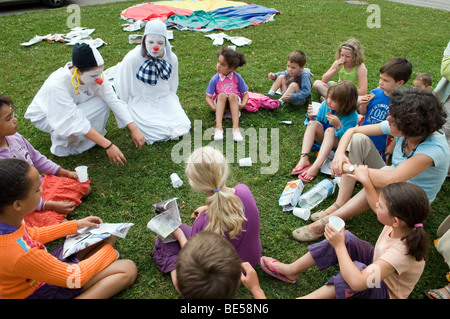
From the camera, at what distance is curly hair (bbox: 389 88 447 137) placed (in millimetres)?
2479

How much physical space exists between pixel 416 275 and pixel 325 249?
0.58 metres

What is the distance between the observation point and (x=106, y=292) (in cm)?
237

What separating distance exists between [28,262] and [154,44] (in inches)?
115

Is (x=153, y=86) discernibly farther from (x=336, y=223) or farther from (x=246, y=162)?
(x=336, y=223)

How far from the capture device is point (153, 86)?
14.4 ft

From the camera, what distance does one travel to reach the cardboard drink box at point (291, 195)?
3.29m

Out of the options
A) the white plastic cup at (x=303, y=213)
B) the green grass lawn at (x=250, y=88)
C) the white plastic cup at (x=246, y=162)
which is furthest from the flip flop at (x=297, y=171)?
the white plastic cup at (x=303, y=213)

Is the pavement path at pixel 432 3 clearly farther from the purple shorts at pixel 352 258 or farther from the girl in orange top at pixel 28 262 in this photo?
the girl in orange top at pixel 28 262

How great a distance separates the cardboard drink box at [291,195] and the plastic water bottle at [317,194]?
7 cm

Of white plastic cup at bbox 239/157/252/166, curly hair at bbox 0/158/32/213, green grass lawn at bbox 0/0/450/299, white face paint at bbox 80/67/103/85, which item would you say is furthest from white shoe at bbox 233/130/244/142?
curly hair at bbox 0/158/32/213

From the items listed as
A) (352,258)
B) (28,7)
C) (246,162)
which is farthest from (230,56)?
(28,7)

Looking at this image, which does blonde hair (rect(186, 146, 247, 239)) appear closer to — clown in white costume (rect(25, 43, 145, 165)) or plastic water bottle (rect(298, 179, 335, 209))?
plastic water bottle (rect(298, 179, 335, 209))

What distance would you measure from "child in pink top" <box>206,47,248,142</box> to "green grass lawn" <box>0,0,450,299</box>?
18cm
